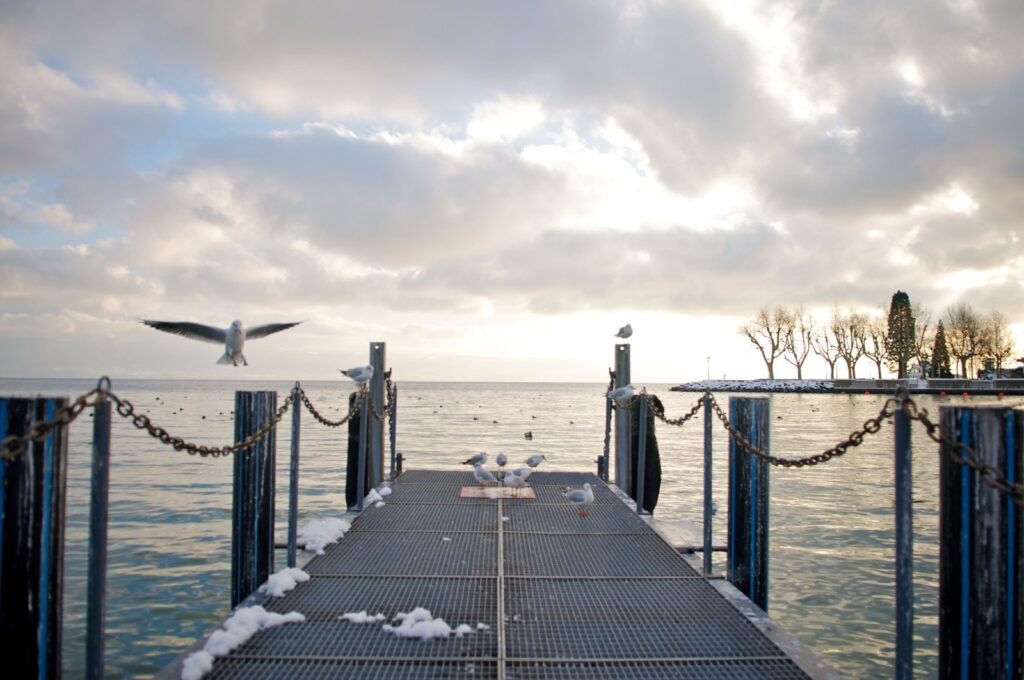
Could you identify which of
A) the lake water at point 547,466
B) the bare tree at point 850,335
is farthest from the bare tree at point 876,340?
the lake water at point 547,466

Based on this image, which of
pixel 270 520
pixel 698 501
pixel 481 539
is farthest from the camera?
pixel 698 501

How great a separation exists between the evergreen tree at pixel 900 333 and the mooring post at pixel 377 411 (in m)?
85.5

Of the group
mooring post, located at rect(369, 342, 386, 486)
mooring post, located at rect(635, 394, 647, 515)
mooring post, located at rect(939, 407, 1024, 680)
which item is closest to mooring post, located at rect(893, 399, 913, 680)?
mooring post, located at rect(939, 407, 1024, 680)

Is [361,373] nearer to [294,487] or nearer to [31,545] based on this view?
[294,487]

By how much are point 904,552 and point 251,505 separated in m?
4.56

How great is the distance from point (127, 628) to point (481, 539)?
3635 millimetres

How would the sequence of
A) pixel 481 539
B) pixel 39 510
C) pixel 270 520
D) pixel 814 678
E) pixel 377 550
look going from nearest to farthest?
pixel 39 510 < pixel 814 678 < pixel 270 520 < pixel 377 550 < pixel 481 539

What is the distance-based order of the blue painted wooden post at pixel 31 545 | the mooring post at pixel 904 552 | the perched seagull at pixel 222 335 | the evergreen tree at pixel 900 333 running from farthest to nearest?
the evergreen tree at pixel 900 333 < the perched seagull at pixel 222 335 < the mooring post at pixel 904 552 < the blue painted wooden post at pixel 31 545

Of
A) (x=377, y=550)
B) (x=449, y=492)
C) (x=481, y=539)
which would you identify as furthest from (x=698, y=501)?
(x=377, y=550)

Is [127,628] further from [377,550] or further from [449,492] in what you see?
[449,492]

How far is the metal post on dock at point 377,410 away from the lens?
35.0ft

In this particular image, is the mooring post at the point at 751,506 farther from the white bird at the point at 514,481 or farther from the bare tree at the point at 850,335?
the bare tree at the point at 850,335

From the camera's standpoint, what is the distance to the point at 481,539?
23.9ft

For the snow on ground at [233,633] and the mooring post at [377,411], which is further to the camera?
the mooring post at [377,411]
